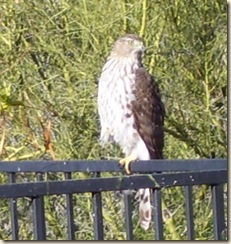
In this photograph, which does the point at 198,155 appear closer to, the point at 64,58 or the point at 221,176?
the point at 64,58

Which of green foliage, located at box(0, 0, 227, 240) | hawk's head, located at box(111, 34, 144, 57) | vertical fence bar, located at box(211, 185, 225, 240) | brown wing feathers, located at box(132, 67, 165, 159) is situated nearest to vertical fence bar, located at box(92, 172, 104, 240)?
vertical fence bar, located at box(211, 185, 225, 240)

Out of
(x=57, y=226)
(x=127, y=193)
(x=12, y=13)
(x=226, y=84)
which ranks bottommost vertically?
(x=57, y=226)

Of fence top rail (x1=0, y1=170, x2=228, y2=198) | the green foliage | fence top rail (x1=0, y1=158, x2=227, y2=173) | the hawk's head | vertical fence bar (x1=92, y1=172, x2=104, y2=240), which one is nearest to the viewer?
fence top rail (x1=0, y1=170, x2=228, y2=198)

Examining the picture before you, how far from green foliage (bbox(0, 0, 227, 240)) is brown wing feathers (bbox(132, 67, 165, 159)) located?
0.20 feet

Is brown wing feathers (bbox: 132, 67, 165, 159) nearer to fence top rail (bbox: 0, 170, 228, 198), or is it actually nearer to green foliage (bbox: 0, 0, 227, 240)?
green foliage (bbox: 0, 0, 227, 240)

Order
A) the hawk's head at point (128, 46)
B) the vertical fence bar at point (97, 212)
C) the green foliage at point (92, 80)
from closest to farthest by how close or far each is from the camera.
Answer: the vertical fence bar at point (97, 212)
the hawk's head at point (128, 46)
the green foliage at point (92, 80)

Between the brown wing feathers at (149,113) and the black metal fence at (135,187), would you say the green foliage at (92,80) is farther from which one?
the black metal fence at (135,187)

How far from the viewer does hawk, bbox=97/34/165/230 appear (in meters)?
4.41

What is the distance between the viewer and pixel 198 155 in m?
4.33

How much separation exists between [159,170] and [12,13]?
6.20ft

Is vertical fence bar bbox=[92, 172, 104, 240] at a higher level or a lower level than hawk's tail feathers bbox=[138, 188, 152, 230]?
higher

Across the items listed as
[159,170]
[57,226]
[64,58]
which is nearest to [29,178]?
[57,226]

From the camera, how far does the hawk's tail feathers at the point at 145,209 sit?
434 centimetres

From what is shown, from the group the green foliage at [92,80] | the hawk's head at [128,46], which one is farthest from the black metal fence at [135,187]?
the green foliage at [92,80]
